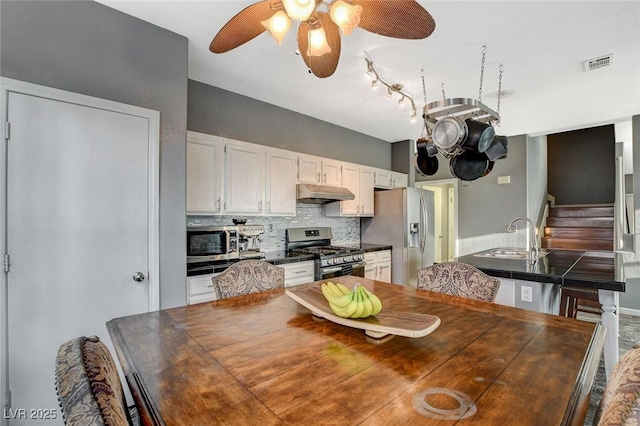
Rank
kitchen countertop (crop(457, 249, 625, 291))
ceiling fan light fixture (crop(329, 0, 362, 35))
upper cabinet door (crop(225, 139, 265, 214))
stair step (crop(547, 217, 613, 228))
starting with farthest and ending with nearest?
stair step (crop(547, 217, 613, 228)) < upper cabinet door (crop(225, 139, 265, 214)) < kitchen countertop (crop(457, 249, 625, 291)) < ceiling fan light fixture (crop(329, 0, 362, 35))

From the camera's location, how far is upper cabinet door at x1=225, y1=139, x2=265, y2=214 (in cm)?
307

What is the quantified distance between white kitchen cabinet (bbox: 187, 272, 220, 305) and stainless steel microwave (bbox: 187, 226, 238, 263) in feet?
0.66

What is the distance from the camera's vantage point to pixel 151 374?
2.92 ft

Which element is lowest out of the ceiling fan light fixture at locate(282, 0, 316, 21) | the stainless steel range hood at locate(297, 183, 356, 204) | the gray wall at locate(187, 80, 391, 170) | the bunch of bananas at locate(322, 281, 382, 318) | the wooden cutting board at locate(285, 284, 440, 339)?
the wooden cutting board at locate(285, 284, 440, 339)

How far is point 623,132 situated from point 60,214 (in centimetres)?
803

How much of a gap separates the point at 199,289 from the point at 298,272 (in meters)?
1.08

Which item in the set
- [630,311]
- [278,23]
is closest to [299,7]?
[278,23]

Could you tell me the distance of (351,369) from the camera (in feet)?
3.04

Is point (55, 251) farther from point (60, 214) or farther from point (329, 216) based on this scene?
point (329, 216)

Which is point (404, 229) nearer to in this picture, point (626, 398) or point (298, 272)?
point (298, 272)

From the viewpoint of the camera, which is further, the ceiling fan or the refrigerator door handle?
the refrigerator door handle

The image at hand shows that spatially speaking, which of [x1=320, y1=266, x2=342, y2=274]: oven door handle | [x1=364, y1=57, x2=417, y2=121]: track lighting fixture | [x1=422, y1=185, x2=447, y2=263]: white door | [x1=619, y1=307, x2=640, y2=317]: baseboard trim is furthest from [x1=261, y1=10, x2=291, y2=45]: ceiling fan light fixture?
[x1=422, y1=185, x2=447, y2=263]: white door

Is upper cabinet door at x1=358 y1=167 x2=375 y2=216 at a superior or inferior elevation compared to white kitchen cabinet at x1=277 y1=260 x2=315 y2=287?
superior

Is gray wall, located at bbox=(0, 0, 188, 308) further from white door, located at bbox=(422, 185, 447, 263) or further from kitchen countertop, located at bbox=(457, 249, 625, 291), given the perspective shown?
white door, located at bbox=(422, 185, 447, 263)
